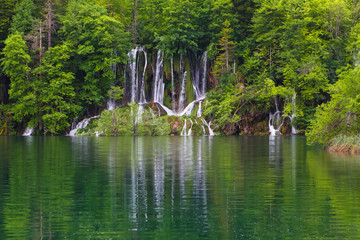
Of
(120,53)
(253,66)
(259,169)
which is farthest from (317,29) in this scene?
(259,169)

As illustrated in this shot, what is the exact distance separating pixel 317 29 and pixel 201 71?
635 inches

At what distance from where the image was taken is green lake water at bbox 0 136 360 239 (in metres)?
10.4

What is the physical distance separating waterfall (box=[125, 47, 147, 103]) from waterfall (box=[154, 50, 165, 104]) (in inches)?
63.9

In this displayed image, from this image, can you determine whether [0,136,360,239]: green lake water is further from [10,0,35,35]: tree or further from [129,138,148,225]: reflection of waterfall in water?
[10,0,35,35]: tree

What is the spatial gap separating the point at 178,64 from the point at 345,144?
37244mm

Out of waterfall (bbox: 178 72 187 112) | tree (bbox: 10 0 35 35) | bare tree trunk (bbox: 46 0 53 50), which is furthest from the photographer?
waterfall (bbox: 178 72 187 112)

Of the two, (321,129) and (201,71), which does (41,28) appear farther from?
(321,129)

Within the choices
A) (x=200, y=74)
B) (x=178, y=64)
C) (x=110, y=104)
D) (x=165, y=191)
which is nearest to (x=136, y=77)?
(x=110, y=104)

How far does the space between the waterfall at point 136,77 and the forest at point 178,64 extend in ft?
0.43

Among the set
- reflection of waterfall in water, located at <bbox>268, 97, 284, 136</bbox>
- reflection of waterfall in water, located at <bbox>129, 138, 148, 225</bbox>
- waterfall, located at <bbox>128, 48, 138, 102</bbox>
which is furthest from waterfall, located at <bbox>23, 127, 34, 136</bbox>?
reflection of waterfall in water, located at <bbox>129, 138, 148, 225</bbox>

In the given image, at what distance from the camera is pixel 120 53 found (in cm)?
6556

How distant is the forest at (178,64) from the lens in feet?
197

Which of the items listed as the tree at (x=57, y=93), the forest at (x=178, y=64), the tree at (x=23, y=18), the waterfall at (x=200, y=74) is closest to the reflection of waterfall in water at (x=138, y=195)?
the forest at (x=178, y=64)

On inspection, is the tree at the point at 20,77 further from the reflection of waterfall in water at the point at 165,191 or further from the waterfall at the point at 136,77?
the reflection of waterfall in water at the point at 165,191
